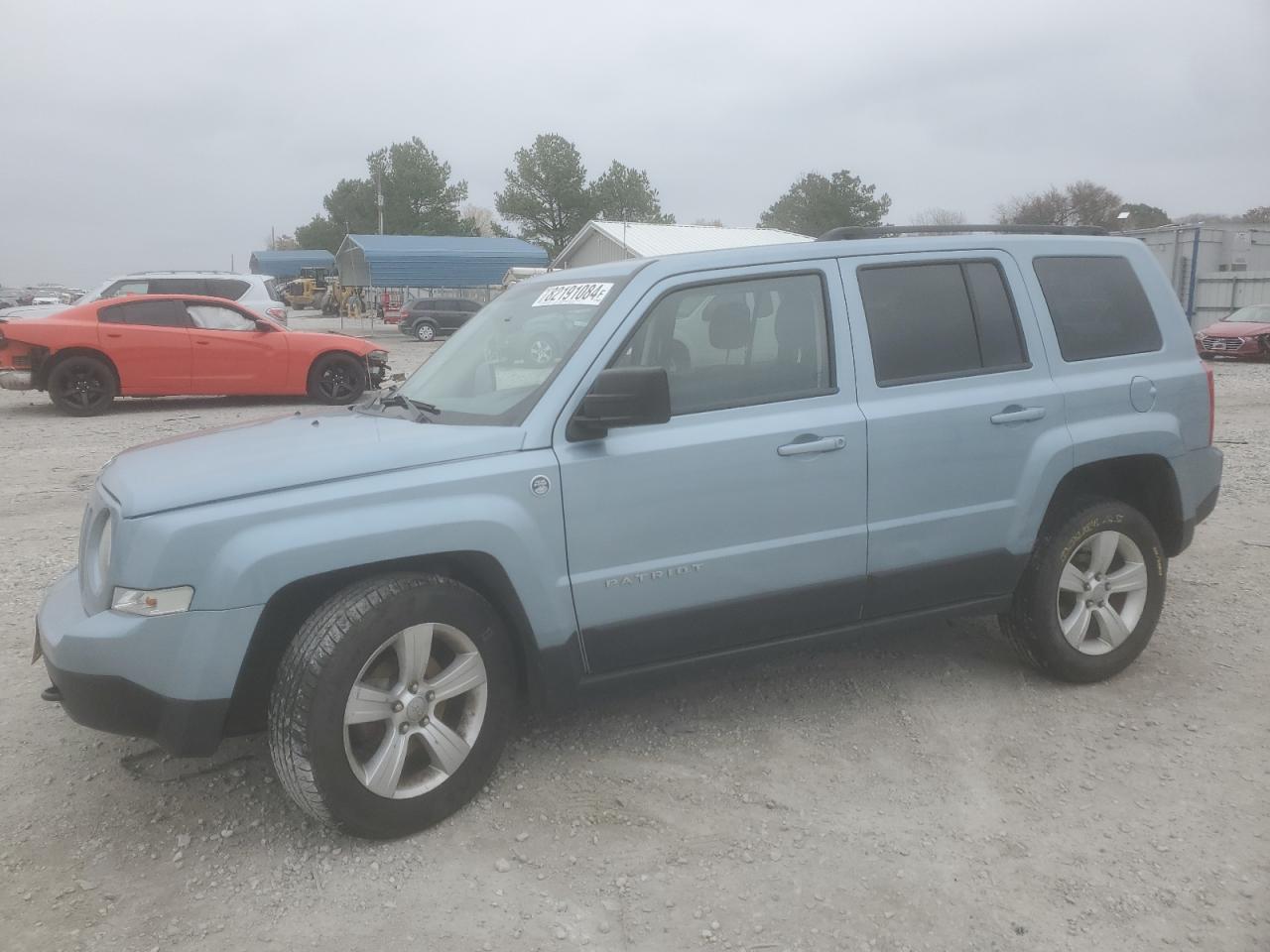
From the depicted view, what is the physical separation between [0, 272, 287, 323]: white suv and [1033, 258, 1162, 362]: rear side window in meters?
12.7

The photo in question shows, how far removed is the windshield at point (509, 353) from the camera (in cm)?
337

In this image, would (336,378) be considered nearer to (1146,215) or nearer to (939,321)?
(939,321)

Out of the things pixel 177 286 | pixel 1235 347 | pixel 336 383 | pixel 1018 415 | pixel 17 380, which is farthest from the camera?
pixel 1235 347

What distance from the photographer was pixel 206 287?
16062 mm

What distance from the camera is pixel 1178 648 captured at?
14.9ft

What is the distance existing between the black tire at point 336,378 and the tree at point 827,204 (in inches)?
2286

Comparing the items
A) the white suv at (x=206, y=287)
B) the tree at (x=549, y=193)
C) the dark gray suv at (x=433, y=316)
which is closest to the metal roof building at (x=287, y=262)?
the tree at (x=549, y=193)

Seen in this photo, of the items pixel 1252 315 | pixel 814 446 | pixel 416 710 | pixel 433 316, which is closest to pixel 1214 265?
pixel 1252 315

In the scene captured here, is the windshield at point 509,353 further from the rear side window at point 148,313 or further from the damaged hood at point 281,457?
the rear side window at point 148,313

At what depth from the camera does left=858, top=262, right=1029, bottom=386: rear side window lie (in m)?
3.70

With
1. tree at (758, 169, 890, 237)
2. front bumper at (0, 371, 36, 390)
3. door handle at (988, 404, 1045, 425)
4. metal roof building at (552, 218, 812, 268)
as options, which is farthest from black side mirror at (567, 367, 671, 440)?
tree at (758, 169, 890, 237)

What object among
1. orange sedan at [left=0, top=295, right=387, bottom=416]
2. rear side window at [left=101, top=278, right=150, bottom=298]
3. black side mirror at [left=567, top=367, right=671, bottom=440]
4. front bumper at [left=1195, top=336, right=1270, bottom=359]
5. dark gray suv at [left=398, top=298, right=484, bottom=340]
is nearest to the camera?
black side mirror at [left=567, top=367, right=671, bottom=440]

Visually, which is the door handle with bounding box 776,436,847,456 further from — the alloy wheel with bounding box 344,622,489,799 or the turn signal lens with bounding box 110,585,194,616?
the turn signal lens with bounding box 110,585,194,616

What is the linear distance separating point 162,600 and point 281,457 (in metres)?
0.56
